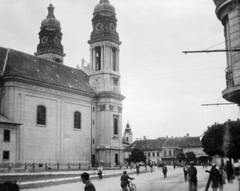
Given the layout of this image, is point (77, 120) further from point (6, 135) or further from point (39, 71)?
point (6, 135)

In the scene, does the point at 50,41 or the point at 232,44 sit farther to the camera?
the point at 50,41

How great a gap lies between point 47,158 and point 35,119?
551 centimetres

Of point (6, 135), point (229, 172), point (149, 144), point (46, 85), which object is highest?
point (46, 85)

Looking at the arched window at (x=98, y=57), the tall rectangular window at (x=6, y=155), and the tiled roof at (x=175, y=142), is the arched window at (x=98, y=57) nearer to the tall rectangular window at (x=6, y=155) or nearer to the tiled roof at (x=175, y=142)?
the tall rectangular window at (x=6, y=155)

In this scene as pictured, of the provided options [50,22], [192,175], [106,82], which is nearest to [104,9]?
[106,82]

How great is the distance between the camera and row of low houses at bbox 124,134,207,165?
344 ft

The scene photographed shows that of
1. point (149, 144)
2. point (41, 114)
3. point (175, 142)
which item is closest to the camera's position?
point (41, 114)

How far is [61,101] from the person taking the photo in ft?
168

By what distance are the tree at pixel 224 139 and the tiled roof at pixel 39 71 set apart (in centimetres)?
2096

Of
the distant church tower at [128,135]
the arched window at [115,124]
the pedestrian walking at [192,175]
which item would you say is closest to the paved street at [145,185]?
the pedestrian walking at [192,175]

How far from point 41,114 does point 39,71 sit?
255 inches

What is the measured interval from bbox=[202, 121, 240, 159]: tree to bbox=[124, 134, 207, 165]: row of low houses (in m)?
59.3

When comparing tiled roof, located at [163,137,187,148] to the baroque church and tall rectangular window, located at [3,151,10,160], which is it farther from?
tall rectangular window, located at [3,151,10,160]

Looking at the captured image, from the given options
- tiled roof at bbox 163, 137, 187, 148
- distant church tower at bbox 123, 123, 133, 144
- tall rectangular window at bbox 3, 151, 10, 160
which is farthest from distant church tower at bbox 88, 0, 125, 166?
distant church tower at bbox 123, 123, 133, 144
